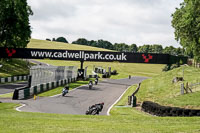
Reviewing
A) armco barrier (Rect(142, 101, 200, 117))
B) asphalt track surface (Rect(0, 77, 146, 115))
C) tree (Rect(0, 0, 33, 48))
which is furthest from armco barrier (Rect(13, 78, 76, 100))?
tree (Rect(0, 0, 33, 48))

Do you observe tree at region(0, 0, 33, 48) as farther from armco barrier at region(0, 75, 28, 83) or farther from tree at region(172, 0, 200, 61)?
tree at region(172, 0, 200, 61)

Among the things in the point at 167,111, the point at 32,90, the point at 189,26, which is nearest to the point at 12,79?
the point at 32,90

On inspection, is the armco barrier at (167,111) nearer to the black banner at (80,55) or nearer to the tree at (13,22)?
the black banner at (80,55)

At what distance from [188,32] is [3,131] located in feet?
101

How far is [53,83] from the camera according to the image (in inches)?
1485

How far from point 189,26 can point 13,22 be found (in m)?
28.2

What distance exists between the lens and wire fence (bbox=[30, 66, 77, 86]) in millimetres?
30781

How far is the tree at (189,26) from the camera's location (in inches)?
1350

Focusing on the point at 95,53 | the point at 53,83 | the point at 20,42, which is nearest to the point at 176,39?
the point at 95,53

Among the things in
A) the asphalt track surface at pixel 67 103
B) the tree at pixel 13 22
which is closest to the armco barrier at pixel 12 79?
the tree at pixel 13 22

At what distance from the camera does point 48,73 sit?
35500 millimetres

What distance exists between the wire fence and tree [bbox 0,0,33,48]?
1084 centimetres

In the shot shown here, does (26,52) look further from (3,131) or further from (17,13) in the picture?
(3,131)

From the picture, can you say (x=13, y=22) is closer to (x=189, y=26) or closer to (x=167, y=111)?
(x=189, y=26)
